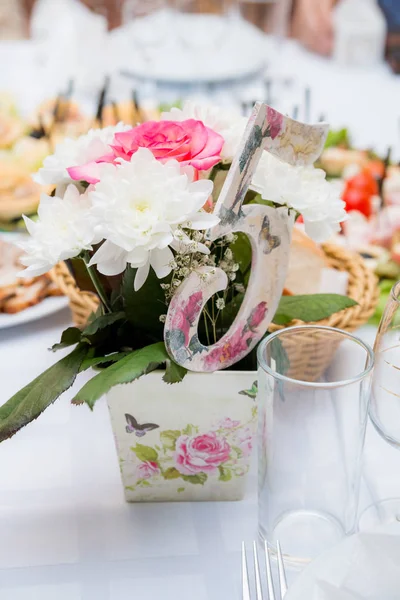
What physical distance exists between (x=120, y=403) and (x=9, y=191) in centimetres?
70

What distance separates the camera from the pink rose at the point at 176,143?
1.96ft

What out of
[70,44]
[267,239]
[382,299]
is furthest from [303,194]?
[70,44]

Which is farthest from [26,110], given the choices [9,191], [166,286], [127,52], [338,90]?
[166,286]

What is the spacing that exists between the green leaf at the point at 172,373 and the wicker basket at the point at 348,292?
0.21 metres

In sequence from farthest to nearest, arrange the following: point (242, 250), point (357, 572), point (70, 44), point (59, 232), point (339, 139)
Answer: point (70, 44) → point (339, 139) → point (242, 250) → point (59, 232) → point (357, 572)

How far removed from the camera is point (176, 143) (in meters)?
0.61

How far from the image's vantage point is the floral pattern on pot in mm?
659

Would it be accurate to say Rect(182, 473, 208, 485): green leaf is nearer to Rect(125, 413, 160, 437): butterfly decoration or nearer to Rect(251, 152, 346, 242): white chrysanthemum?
Rect(125, 413, 160, 437): butterfly decoration

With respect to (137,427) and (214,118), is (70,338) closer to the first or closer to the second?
(137,427)

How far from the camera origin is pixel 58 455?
76 cm

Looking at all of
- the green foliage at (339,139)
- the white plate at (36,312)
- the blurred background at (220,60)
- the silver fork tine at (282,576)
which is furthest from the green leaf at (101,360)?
the blurred background at (220,60)

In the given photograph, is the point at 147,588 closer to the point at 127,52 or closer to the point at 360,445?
the point at 360,445

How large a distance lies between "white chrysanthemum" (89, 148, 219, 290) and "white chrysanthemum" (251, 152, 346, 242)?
0.09m

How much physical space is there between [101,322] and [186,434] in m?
0.13
